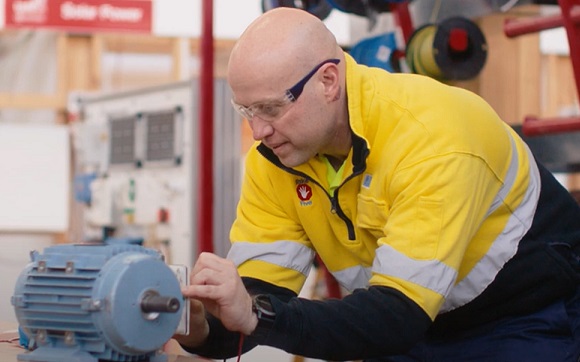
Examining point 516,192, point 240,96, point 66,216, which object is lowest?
point 66,216

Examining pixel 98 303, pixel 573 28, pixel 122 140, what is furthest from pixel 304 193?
pixel 122 140

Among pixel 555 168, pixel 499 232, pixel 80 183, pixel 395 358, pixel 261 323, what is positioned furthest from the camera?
pixel 80 183

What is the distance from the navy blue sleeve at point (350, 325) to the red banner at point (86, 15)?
4.53 meters

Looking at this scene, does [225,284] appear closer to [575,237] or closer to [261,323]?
[261,323]

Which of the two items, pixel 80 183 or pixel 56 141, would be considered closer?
pixel 80 183

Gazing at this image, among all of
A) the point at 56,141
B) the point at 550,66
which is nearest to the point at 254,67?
the point at 550,66

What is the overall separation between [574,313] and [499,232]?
26 cm

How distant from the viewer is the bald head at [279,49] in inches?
62.3

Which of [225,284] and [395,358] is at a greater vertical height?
[225,284]

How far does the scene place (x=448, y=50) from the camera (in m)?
3.10

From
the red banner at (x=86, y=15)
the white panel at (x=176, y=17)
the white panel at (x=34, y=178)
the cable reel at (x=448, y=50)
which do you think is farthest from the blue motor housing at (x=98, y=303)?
the white panel at (x=34, y=178)

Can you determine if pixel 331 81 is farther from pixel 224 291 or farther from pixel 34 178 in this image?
pixel 34 178

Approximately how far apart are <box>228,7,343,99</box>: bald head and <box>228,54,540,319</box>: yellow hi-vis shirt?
0.27 feet

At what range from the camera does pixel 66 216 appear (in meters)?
6.77
